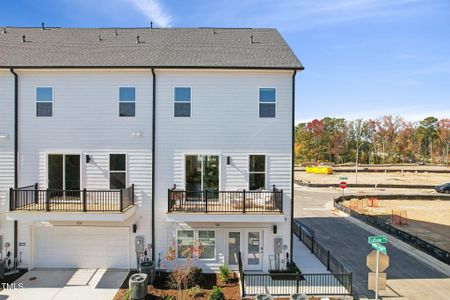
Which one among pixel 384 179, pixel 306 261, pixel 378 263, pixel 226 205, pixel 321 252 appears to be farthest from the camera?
pixel 384 179

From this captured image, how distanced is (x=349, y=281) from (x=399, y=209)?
2187cm

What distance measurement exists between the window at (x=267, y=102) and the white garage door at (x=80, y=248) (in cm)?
821

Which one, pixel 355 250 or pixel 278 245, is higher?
pixel 278 245

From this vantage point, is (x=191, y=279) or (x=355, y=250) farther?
(x=355, y=250)

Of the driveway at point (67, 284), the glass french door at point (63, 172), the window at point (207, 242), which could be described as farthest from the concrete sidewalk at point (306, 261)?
the glass french door at point (63, 172)

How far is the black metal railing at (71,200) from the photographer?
36.7 feet

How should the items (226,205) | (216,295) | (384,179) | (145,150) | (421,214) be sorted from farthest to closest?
(384,179) → (421,214) → (145,150) → (226,205) → (216,295)

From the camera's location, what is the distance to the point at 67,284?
1108 cm

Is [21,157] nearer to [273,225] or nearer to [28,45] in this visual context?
[28,45]

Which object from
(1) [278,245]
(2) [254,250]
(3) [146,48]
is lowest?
(2) [254,250]

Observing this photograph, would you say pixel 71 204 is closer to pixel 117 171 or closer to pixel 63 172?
pixel 63 172

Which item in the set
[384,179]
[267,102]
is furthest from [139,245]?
[384,179]

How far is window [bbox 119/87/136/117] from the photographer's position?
486 inches

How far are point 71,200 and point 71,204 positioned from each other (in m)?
0.34
